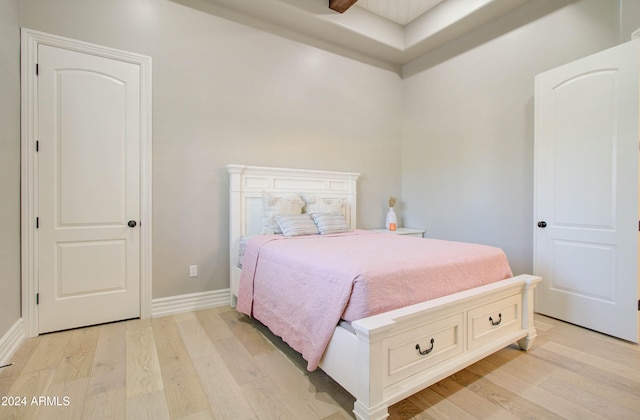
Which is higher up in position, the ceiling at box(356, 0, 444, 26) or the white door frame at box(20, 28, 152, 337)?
the ceiling at box(356, 0, 444, 26)

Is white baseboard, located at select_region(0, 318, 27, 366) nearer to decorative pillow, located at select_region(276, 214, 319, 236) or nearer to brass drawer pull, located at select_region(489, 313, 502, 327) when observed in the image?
decorative pillow, located at select_region(276, 214, 319, 236)

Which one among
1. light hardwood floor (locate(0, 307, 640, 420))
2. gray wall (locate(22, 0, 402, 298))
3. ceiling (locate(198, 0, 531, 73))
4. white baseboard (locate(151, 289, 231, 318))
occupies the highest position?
ceiling (locate(198, 0, 531, 73))

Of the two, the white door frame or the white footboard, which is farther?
the white door frame

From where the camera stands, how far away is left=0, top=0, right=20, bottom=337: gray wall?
2.05 metres

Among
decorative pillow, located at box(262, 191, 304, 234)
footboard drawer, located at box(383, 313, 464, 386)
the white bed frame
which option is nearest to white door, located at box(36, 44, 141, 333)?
decorative pillow, located at box(262, 191, 304, 234)

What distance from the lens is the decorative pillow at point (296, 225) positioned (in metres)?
2.91

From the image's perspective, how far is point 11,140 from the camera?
2174mm

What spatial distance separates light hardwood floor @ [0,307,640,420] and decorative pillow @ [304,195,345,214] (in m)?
1.47

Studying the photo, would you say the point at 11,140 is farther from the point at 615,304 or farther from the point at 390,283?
the point at 615,304

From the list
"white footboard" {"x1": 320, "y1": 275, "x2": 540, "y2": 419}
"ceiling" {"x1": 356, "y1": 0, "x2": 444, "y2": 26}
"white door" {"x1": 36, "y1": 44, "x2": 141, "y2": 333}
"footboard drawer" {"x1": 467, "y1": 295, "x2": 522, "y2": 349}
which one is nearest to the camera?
"white footboard" {"x1": 320, "y1": 275, "x2": 540, "y2": 419}

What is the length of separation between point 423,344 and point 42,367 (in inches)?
91.5

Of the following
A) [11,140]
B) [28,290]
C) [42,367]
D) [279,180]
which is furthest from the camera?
[279,180]

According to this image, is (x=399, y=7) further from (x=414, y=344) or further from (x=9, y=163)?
(x=9, y=163)

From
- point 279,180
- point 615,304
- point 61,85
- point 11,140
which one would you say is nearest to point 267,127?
point 279,180
